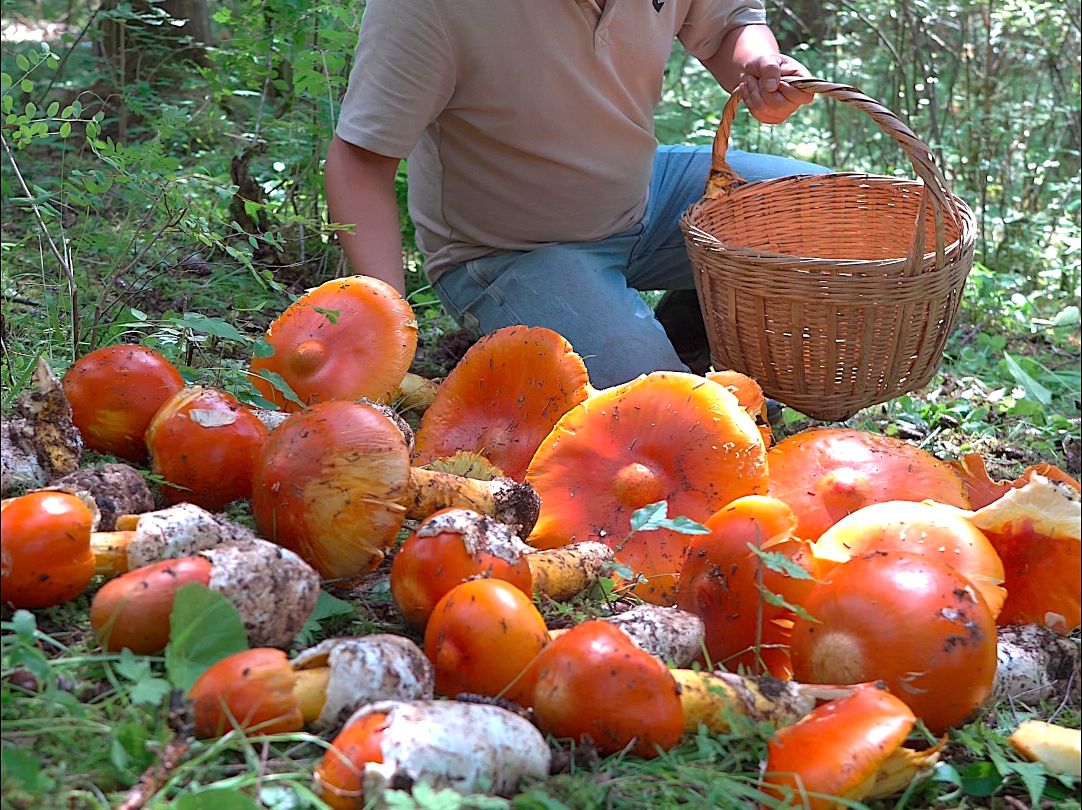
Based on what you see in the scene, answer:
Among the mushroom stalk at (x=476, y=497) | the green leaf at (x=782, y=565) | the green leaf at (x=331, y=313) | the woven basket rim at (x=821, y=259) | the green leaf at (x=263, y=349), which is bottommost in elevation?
the mushroom stalk at (x=476, y=497)

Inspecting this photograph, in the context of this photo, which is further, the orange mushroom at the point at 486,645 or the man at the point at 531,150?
the man at the point at 531,150

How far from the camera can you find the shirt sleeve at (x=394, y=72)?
3346 mm

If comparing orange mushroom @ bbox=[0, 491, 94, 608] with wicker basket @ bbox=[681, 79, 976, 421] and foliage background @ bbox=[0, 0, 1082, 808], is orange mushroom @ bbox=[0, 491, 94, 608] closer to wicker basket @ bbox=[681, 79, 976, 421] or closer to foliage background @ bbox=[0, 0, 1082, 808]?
foliage background @ bbox=[0, 0, 1082, 808]

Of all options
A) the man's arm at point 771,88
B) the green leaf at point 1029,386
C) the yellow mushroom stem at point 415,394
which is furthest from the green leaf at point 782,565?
the green leaf at point 1029,386

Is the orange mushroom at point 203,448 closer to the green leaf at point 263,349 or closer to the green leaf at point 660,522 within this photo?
the green leaf at point 263,349

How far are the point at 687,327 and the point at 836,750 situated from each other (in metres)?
2.91

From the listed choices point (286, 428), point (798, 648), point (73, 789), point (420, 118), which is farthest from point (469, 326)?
point (73, 789)

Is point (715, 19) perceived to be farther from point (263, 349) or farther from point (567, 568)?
point (567, 568)

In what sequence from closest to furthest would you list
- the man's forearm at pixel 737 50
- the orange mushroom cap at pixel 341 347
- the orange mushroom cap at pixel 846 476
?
1. the orange mushroom cap at pixel 846 476
2. the orange mushroom cap at pixel 341 347
3. the man's forearm at pixel 737 50

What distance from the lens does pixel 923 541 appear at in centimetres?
215

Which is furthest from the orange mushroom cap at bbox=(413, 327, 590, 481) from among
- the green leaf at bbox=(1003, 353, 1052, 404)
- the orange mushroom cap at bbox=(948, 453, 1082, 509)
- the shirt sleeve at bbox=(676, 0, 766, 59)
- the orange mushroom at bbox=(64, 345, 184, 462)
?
the green leaf at bbox=(1003, 353, 1052, 404)

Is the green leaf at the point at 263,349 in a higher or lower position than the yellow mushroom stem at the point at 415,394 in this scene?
higher

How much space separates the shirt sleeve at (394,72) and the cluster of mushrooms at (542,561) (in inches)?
28.1

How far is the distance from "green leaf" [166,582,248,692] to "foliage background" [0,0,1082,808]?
0.15 ft
